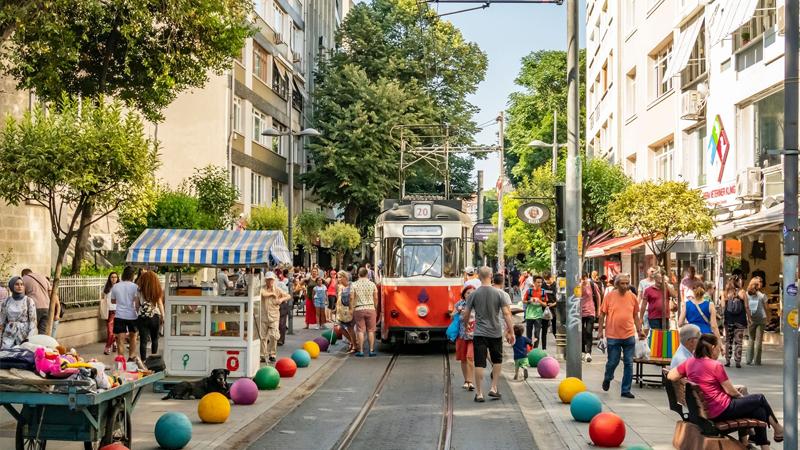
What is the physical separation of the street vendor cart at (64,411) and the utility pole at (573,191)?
8.30 m

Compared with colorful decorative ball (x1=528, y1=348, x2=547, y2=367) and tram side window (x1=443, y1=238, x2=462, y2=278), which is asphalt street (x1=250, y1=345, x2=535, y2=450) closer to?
colorful decorative ball (x1=528, y1=348, x2=547, y2=367)

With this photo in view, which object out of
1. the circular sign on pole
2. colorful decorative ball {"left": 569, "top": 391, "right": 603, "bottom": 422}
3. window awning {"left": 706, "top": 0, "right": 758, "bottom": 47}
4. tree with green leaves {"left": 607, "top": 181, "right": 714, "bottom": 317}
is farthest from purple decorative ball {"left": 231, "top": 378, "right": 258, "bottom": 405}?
window awning {"left": 706, "top": 0, "right": 758, "bottom": 47}

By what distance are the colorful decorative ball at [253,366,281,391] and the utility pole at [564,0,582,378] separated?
4645 mm

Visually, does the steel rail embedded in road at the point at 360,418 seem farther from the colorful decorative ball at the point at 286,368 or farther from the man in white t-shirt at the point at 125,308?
the man in white t-shirt at the point at 125,308

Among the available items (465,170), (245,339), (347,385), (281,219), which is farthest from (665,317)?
(465,170)

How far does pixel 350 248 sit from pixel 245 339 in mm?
34037

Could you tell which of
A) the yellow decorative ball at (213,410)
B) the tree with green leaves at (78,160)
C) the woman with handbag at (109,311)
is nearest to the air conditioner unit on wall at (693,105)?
the tree with green leaves at (78,160)

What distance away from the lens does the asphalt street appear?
11.2m

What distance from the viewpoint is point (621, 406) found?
14016mm

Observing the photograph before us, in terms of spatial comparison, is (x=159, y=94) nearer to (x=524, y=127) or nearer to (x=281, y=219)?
(x=281, y=219)

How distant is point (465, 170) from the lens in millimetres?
60750

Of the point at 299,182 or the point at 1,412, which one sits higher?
the point at 299,182

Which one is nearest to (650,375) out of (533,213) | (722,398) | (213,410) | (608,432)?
(533,213)

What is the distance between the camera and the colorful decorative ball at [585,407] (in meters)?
12.4
